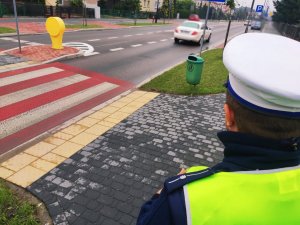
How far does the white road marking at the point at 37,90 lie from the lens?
24.7 ft

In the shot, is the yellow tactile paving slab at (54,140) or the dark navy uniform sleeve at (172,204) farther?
the yellow tactile paving slab at (54,140)

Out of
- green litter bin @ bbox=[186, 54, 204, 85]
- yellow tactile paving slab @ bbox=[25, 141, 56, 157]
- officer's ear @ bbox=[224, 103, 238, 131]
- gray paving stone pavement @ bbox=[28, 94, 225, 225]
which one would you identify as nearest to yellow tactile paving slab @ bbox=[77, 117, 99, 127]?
gray paving stone pavement @ bbox=[28, 94, 225, 225]

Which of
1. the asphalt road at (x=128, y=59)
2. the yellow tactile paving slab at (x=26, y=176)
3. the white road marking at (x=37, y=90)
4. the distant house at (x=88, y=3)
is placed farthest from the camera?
the distant house at (x=88, y=3)

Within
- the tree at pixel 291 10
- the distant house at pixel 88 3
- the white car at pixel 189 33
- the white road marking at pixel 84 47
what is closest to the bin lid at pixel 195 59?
the white road marking at pixel 84 47

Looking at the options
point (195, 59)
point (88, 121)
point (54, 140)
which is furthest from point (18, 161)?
point (195, 59)

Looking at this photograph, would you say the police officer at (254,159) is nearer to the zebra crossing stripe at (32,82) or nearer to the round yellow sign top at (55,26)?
the zebra crossing stripe at (32,82)

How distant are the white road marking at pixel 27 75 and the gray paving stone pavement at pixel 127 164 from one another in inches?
164

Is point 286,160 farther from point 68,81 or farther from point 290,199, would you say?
point 68,81

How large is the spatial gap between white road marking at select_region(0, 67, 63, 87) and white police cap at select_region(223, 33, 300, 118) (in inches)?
339

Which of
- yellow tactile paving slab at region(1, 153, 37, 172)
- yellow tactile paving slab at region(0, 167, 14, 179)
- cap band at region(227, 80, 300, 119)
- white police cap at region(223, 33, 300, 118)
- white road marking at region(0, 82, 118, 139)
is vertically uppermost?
white police cap at region(223, 33, 300, 118)

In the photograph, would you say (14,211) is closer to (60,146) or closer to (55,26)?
(60,146)

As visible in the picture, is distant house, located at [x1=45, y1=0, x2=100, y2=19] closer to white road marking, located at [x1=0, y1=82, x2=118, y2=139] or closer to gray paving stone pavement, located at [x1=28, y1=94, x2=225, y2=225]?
white road marking, located at [x1=0, y1=82, x2=118, y2=139]

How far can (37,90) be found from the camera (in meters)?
8.43

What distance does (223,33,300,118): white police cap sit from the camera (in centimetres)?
107
